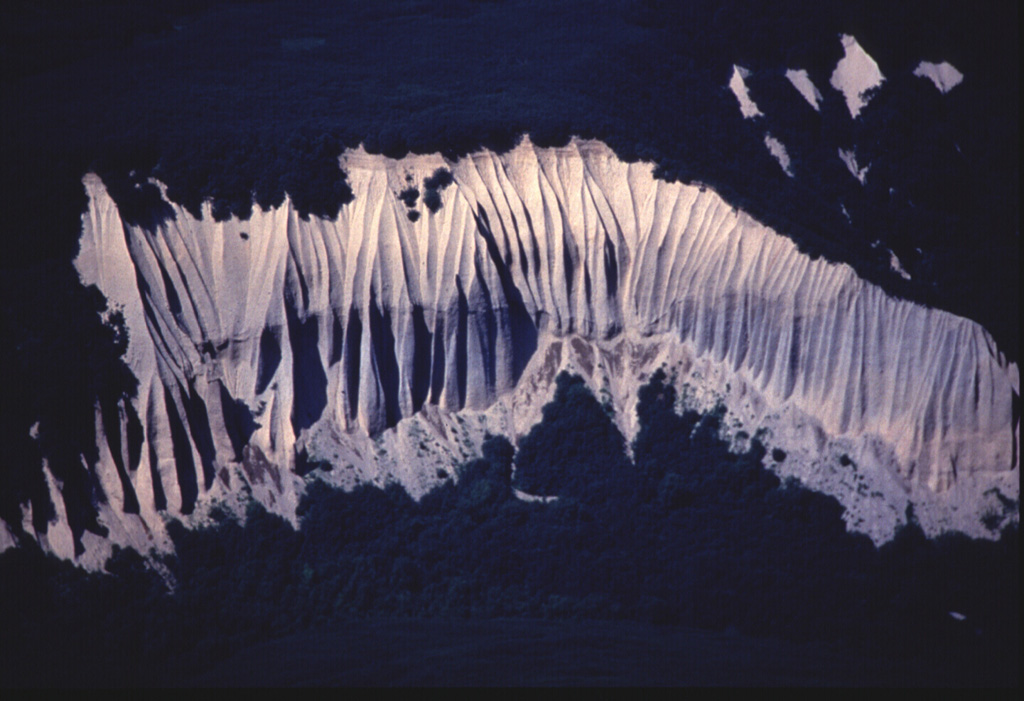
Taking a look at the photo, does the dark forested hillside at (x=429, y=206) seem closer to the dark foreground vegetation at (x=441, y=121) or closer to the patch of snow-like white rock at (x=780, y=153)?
the dark foreground vegetation at (x=441, y=121)

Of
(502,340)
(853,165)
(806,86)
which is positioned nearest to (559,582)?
(502,340)

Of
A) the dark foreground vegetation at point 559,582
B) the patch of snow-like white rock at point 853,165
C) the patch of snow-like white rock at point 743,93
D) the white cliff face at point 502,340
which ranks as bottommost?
the dark foreground vegetation at point 559,582

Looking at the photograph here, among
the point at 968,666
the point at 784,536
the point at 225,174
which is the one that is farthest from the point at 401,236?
the point at 968,666

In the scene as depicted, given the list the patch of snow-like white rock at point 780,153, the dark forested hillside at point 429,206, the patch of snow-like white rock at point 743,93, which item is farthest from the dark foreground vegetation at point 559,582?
the patch of snow-like white rock at point 743,93

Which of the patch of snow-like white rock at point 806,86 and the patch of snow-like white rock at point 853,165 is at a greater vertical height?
the patch of snow-like white rock at point 806,86

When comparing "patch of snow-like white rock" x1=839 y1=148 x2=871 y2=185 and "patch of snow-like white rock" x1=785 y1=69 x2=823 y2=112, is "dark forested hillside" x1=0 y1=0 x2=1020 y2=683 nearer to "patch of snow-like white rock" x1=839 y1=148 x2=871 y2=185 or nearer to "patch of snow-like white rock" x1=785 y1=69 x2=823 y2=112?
"patch of snow-like white rock" x1=839 y1=148 x2=871 y2=185

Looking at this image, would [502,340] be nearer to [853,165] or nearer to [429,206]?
[429,206]
